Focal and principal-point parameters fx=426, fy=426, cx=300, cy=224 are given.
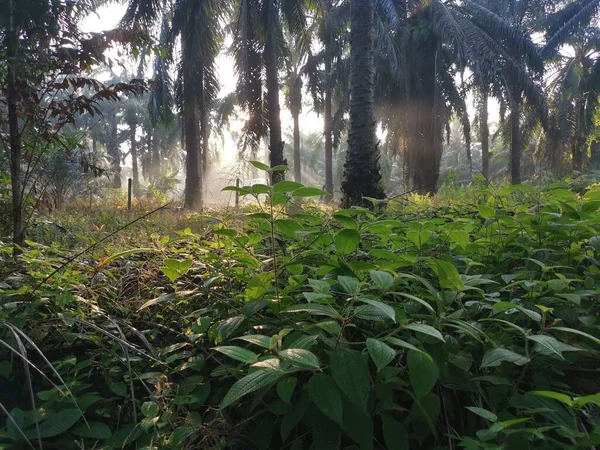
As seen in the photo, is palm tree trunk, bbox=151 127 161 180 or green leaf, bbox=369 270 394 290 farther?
palm tree trunk, bbox=151 127 161 180

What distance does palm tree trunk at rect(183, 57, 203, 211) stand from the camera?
12.0m

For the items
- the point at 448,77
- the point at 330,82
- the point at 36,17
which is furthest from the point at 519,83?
the point at 36,17

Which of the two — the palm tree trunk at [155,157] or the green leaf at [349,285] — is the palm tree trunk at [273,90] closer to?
the green leaf at [349,285]

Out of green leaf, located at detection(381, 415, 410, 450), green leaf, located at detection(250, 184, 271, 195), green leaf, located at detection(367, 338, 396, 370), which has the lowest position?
green leaf, located at detection(381, 415, 410, 450)

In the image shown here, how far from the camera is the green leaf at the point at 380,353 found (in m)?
0.76

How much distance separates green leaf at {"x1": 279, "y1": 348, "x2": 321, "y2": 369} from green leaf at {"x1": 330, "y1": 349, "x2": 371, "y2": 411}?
6 cm

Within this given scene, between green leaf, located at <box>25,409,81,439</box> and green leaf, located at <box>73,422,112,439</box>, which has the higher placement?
green leaf, located at <box>25,409,81,439</box>

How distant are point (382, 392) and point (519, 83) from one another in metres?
15.5

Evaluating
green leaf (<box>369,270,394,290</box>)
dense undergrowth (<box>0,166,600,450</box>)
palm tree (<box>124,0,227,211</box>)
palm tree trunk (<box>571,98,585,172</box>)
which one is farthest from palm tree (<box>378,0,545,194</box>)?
green leaf (<box>369,270,394,290</box>)

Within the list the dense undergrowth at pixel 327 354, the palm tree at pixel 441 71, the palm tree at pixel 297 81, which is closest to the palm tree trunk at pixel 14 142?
the dense undergrowth at pixel 327 354

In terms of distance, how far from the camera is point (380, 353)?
0.79 m

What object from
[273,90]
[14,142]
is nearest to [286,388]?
[14,142]

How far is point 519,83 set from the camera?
13.9 meters

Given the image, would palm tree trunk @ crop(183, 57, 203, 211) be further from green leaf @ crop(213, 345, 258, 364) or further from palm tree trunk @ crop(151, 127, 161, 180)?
palm tree trunk @ crop(151, 127, 161, 180)
